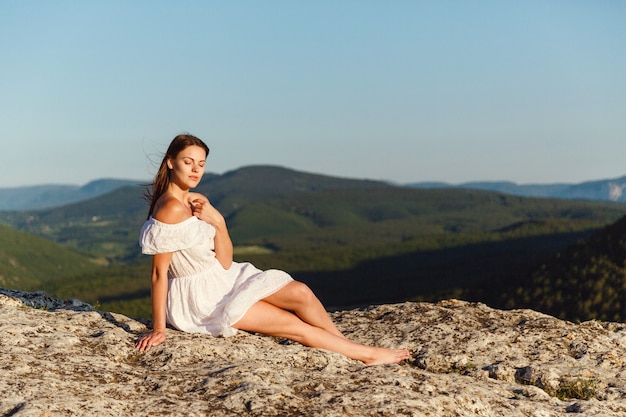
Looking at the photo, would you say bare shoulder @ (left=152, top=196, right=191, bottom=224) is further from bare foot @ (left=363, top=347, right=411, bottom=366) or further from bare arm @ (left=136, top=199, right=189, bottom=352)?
bare foot @ (left=363, top=347, right=411, bottom=366)

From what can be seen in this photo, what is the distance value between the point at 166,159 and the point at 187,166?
1.57 feet

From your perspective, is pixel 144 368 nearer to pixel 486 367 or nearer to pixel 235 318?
pixel 235 318

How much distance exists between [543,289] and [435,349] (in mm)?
65029

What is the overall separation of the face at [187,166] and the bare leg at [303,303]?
2.11 meters

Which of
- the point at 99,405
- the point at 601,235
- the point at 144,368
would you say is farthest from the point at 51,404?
the point at 601,235

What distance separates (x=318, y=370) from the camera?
28.3 feet

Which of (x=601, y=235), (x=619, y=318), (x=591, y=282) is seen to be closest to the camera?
(x=619, y=318)

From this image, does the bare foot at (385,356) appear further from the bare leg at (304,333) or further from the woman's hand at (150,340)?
the woman's hand at (150,340)

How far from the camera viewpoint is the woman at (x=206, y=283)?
9.81 meters

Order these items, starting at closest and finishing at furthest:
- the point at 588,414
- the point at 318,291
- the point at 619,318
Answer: the point at 588,414 < the point at 619,318 < the point at 318,291

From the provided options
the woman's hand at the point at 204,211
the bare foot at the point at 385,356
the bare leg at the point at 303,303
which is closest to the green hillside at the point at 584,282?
the bare foot at the point at 385,356

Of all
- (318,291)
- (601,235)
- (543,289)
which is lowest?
(318,291)

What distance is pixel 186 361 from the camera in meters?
8.73

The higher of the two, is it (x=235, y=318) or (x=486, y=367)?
(x=235, y=318)
